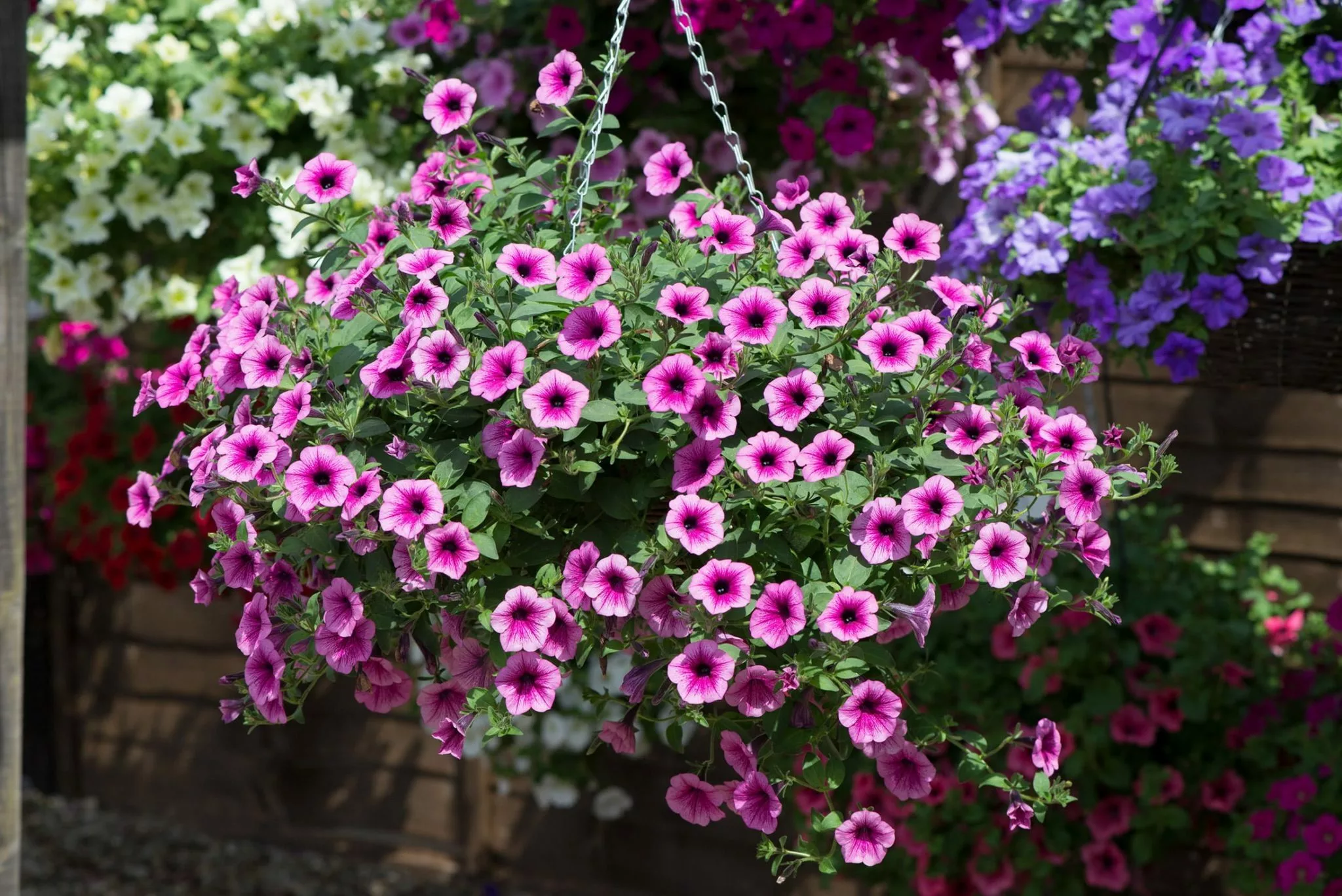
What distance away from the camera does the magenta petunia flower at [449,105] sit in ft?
4.63

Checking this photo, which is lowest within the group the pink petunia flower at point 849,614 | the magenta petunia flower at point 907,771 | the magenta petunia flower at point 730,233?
the magenta petunia flower at point 907,771

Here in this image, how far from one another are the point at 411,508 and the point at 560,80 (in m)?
0.45

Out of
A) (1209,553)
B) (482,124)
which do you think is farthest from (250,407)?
(1209,553)

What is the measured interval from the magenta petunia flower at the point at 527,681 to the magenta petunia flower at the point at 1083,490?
17.2 inches

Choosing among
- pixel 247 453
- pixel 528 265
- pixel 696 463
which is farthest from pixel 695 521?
pixel 247 453

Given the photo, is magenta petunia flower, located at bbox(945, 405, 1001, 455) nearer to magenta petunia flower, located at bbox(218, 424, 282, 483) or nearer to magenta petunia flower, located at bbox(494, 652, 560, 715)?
magenta petunia flower, located at bbox(494, 652, 560, 715)

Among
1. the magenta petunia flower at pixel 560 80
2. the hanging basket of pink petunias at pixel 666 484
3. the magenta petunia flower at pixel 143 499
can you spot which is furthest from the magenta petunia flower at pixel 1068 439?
the magenta petunia flower at pixel 143 499

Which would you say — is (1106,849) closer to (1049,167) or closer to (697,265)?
(1049,167)

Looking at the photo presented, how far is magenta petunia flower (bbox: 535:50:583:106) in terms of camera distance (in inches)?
52.7

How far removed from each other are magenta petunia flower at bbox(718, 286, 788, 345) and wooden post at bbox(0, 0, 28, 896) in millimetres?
956

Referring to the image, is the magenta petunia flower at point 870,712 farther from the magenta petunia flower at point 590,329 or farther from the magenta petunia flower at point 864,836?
the magenta petunia flower at point 590,329

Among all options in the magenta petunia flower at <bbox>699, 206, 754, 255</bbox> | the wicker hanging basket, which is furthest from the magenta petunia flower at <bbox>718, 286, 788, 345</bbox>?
the wicker hanging basket

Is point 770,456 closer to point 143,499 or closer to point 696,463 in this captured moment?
point 696,463

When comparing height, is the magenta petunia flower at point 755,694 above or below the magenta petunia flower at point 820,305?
below
